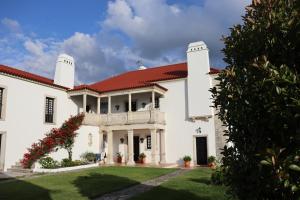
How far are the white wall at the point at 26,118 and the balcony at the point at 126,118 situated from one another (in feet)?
3.78

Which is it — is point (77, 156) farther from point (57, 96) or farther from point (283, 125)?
point (283, 125)

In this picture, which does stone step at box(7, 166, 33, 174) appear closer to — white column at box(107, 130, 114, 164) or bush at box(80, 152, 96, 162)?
bush at box(80, 152, 96, 162)

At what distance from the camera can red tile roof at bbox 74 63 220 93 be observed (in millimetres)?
25859

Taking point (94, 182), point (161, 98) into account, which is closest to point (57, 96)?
point (161, 98)

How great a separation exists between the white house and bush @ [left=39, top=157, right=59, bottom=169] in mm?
1470

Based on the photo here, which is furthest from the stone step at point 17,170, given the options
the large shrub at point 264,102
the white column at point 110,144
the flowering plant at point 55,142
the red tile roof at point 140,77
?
the large shrub at point 264,102

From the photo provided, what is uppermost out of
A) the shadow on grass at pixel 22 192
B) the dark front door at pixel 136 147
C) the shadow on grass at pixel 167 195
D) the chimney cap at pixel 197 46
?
the chimney cap at pixel 197 46

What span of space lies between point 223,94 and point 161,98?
70.2 feet

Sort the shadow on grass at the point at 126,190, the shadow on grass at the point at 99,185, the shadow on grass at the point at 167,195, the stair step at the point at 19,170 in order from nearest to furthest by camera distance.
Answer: the shadow on grass at the point at 167,195 → the shadow on grass at the point at 126,190 → the shadow on grass at the point at 99,185 → the stair step at the point at 19,170

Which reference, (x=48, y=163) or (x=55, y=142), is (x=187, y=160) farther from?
(x=48, y=163)

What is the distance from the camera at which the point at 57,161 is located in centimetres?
2159

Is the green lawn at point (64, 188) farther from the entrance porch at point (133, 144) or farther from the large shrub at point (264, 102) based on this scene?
the entrance porch at point (133, 144)

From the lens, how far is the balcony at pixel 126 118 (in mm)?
23823

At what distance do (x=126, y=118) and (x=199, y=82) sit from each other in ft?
22.8
